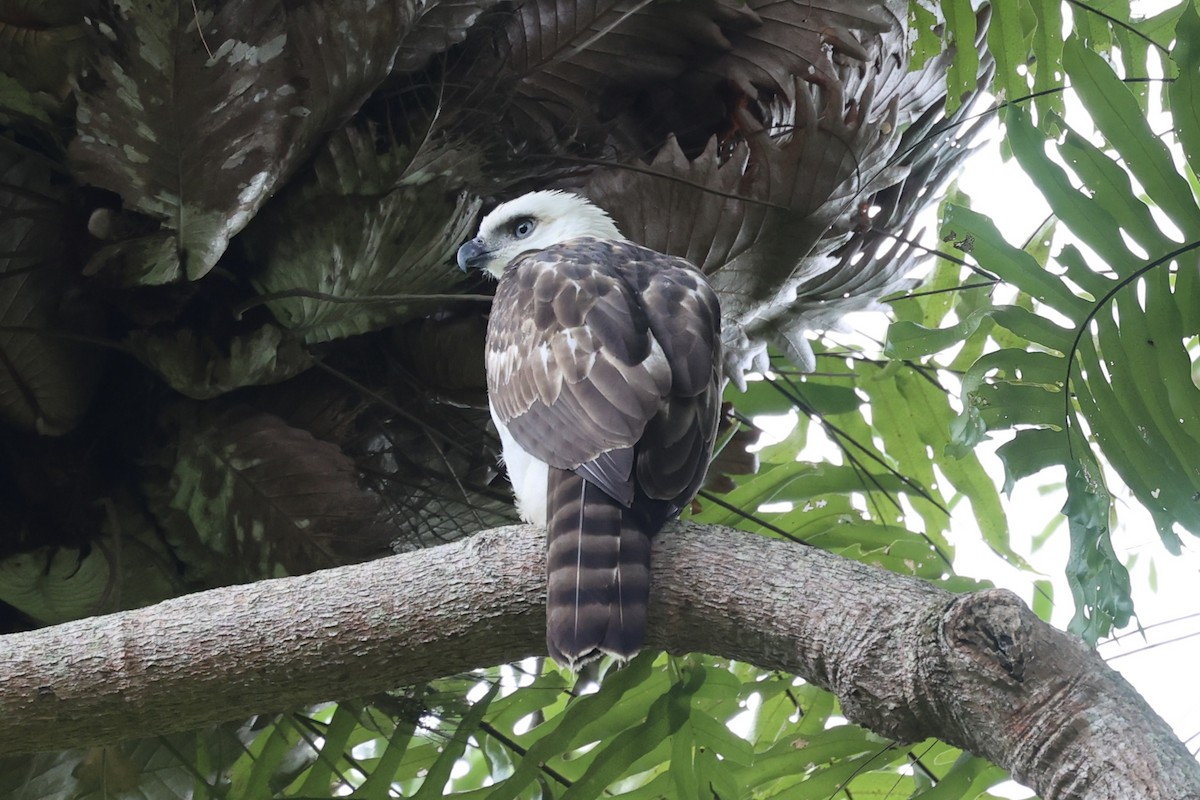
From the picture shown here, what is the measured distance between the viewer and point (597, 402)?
5.52ft

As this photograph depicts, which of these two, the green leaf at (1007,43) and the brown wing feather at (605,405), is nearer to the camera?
the brown wing feather at (605,405)

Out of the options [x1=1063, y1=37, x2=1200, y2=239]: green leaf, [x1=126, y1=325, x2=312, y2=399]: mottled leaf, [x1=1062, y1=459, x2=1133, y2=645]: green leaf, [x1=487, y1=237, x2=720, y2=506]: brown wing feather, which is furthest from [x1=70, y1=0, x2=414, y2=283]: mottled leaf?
[x1=1062, y1=459, x2=1133, y2=645]: green leaf

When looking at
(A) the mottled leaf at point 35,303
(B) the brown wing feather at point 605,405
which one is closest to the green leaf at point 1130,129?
(B) the brown wing feather at point 605,405

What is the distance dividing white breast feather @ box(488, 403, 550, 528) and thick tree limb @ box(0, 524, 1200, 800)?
0.36 m

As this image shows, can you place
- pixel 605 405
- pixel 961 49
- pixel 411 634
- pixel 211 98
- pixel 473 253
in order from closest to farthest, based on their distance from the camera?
pixel 411 634
pixel 211 98
pixel 605 405
pixel 961 49
pixel 473 253

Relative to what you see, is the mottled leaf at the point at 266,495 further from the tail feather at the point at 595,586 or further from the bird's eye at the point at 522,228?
the bird's eye at the point at 522,228

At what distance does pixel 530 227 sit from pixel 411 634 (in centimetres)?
113

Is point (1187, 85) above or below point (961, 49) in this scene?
below

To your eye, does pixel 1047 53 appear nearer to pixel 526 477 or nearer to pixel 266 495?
pixel 526 477

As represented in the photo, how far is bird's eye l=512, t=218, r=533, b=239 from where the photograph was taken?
2.24m

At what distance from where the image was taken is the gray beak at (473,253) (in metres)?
2.00

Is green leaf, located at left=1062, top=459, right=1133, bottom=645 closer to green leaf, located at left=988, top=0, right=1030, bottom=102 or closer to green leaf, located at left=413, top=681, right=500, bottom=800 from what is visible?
green leaf, located at left=988, top=0, right=1030, bottom=102

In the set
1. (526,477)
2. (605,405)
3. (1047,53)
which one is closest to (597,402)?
(605,405)

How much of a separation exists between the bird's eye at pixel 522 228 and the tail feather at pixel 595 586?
876 millimetres
